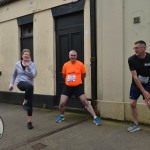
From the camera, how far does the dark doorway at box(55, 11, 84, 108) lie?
797 centimetres

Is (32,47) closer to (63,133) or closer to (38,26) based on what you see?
(38,26)

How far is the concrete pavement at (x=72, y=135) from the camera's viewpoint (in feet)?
17.3

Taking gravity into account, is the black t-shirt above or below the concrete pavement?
above

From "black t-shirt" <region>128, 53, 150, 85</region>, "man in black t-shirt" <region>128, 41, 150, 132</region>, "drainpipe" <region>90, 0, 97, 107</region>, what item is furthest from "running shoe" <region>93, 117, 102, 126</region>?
"black t-shirt" <region>128, 53, 150, 85</region>

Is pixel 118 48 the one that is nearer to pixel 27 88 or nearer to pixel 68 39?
pixel 68 39

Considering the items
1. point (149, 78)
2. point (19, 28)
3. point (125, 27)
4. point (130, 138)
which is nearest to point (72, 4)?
point (125, 27)

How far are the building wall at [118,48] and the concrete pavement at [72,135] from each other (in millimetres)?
393

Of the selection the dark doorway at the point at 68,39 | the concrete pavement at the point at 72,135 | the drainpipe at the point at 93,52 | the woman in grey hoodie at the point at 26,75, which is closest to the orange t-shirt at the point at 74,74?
the drainpipe at the point at 93,52

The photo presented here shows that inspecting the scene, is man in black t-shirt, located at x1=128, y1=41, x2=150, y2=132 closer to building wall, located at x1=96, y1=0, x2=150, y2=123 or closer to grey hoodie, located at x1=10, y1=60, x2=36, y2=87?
building wall, located at x1=96, y1=0, x2=150, y2=123

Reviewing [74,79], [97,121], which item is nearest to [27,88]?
[74,79]

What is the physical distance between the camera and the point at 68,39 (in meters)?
8.28

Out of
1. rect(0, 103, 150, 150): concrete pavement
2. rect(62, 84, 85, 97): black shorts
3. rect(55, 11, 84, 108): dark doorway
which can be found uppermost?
rect(55, 11, 84, 108): dark doorway

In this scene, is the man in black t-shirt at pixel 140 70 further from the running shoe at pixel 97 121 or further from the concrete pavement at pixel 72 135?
the running shoe at pixel 97 121

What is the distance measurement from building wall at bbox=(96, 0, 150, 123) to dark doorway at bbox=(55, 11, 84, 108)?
890 millimetres
